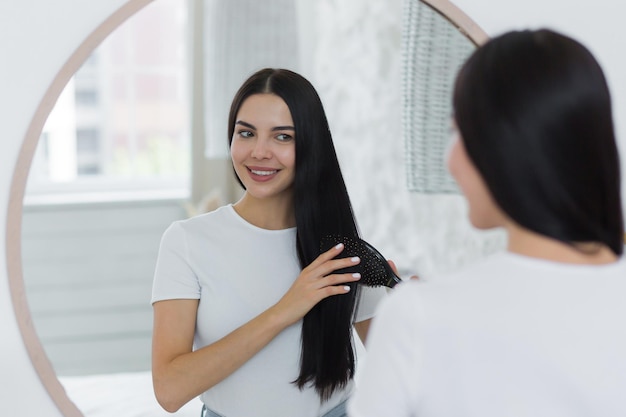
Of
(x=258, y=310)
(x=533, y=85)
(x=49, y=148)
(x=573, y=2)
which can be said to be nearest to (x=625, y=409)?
(x=533, y=85)

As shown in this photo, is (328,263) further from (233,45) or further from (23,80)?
(233,45)

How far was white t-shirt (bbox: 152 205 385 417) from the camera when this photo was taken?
79cm

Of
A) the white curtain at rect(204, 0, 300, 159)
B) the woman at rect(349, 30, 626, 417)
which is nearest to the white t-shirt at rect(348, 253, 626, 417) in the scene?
the woman at rect(349, 30, 626, 417)

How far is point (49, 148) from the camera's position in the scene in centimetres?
173

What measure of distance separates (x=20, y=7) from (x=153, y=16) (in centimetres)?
113

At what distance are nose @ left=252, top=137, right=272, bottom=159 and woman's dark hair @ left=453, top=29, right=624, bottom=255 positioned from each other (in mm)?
388

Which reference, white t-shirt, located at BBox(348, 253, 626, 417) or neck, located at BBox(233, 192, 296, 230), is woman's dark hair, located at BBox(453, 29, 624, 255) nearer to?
white t-shirt, located at BBox(348, 253, 626, 417)

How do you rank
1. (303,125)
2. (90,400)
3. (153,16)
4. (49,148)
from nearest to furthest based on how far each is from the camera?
(303,125)
(90,400)
(49,148)
(153,16)

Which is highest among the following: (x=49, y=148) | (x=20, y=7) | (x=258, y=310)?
(x=20, y=7)

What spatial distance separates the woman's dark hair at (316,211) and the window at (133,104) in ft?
3.56

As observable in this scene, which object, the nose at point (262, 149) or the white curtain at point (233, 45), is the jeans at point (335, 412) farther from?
the white curtain at point (233, 45)

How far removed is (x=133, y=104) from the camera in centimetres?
199

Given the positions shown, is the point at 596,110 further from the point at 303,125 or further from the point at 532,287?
the point at 303,125

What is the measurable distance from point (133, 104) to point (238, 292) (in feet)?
4.27
